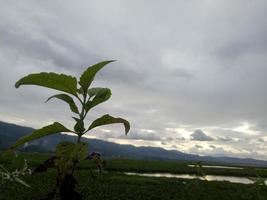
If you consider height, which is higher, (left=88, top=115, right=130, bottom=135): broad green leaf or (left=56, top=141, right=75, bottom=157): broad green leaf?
(left=88, top=115, right=130, bottom=135): broad green leaf

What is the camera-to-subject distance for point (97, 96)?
1.60 meters

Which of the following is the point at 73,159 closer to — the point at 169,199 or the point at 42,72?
the point at 42,72

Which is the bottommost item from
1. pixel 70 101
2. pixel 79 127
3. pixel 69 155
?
pixel 69 155

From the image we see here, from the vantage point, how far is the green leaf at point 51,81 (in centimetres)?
147

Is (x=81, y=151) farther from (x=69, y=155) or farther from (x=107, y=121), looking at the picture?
(x=107, y=121)

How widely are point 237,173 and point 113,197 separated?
220ft

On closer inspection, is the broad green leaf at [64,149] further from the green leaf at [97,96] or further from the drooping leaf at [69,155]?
the green leaf at [97,96]

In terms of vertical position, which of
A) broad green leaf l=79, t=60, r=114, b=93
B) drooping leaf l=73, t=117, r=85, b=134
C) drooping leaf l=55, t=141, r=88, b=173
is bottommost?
drooping leaf l=55, t=141, r=88, b=173

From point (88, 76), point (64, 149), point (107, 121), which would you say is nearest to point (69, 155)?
point (64, 149)

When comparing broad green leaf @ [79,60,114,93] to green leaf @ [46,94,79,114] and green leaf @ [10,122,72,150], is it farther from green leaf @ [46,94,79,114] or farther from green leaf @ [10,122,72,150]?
green leaf @ [10,122,72,150]

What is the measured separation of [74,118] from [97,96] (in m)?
0.14

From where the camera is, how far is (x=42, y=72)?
1.47 m

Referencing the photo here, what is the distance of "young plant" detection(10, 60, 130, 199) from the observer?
1.44 metres

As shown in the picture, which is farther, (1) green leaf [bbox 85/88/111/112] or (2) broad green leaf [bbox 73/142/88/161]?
(1) green leaf [bbox 85/88/111/112]
